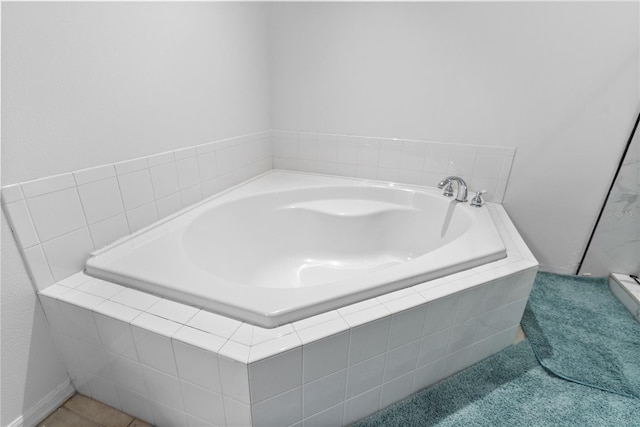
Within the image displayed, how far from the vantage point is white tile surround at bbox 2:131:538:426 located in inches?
30.9

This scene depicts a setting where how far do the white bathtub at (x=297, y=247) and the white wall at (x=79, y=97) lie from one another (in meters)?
0.29

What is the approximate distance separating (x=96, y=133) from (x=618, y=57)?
2.33 metres

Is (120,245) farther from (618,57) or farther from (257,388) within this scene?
(618,57)

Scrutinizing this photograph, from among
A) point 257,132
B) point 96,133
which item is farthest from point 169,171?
point 257,132

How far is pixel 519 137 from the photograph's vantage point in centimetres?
170

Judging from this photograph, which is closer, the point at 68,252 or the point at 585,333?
the point at 68,252

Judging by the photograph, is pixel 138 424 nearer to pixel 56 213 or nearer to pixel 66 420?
pixel 66 420

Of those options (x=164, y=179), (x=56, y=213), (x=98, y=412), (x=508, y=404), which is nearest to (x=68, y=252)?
(x=56, y=213)

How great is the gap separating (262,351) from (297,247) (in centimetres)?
105

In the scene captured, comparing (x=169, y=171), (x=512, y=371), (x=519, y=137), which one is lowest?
(x=512, y=371)

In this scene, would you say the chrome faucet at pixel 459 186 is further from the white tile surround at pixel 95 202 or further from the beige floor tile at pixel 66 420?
the beige floor tile at pixel 66 420

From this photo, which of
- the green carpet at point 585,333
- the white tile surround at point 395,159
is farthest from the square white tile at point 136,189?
the green carpet at point 585,333

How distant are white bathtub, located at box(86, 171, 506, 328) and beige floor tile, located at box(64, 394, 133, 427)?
0.45 meters

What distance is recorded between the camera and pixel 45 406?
0.99m
